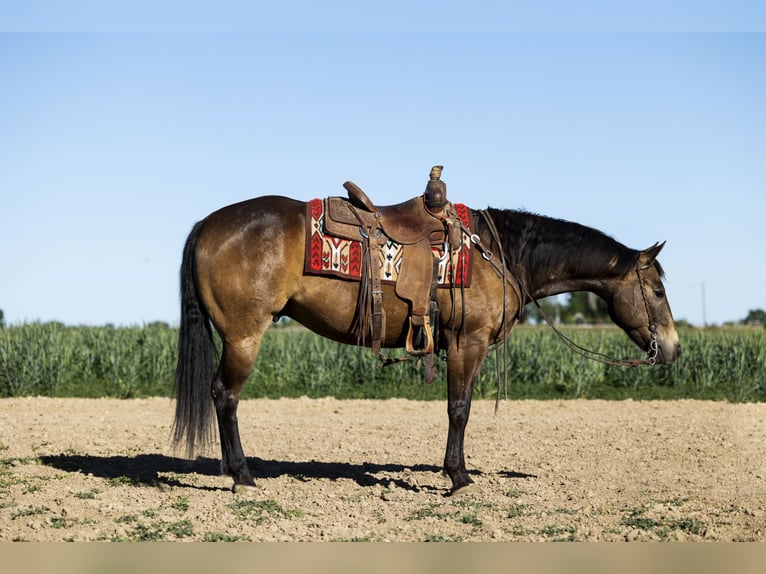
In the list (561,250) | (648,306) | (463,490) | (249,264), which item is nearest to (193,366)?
(249,264)

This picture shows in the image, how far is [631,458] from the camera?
8.42 metres

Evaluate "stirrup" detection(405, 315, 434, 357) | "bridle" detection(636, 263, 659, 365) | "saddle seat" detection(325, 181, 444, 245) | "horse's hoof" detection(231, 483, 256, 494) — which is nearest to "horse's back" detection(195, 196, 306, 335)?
"saddle seat" detection(325, 181, 444, 245)

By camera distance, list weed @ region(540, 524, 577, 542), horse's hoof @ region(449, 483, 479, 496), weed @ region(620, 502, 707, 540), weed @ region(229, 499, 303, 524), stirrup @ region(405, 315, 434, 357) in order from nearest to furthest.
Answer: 1. weed @ region(540, 524, 577, 542)
2. weed @ region(620, 502, 707, 540)
3. weed @ region(229, 499, 303, 524)
4. stirrup @ region(405, 315, 434, 357)
5. horse's hoof @ region(449, 483, 479, 496)

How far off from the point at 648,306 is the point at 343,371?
9.71 metres

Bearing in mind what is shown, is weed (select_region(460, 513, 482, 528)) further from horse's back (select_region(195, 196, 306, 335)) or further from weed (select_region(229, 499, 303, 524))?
horse's back (select_region(195, 196, 306, 335))

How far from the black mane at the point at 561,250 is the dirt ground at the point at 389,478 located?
190cm

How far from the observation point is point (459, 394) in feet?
21.7

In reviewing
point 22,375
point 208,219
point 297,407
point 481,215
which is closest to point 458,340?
point 481,215

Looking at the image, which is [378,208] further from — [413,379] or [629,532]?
[413,379]

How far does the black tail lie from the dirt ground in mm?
607

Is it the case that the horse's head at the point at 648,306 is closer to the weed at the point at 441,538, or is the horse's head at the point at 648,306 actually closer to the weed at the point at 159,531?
the weed at the point at 441,538

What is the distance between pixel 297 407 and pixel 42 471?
5.67 meters

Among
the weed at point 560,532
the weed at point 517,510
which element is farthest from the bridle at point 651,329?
the weed at point 560,532

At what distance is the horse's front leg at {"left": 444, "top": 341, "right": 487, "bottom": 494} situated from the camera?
660 cm
